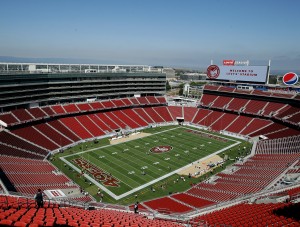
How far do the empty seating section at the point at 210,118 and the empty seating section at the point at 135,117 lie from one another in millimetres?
17155

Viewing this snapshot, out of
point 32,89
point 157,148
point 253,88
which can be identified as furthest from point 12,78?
point 253,88

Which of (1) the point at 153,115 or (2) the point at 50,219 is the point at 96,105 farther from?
(2) the point at 50,219

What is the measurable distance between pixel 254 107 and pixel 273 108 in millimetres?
5094

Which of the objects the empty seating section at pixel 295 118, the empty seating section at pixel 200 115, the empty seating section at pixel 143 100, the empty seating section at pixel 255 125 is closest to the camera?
the empty seating section at pixel 295 118

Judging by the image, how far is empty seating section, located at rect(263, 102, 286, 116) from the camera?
2795 inches

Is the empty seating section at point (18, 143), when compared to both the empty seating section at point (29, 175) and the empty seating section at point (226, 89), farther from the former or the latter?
the empty seating section at point (226, 89)

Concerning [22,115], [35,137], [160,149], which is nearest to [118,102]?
[160,149]

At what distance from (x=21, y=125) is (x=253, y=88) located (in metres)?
65.0

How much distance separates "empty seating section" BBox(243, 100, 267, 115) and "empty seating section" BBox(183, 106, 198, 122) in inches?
616

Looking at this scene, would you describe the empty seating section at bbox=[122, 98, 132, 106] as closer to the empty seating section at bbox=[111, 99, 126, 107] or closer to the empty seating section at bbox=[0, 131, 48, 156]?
the empty seating section at bbox=[111, 99, 126, 107]

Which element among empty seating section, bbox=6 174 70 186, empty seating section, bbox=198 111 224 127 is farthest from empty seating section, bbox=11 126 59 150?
empty seating section, bbox=198 111 224 127

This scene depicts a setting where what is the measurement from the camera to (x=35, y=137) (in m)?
55.7

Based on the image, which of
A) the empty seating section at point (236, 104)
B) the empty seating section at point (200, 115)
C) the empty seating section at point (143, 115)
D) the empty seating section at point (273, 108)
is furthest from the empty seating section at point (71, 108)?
the empty seating section at point (273, 108)

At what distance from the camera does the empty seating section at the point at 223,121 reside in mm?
74562
